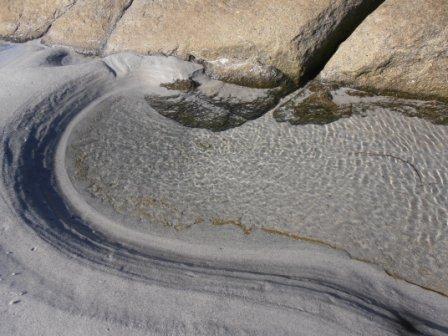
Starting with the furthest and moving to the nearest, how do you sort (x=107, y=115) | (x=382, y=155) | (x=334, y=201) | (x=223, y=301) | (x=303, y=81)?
(x=303, y=81) → (x=107, y=115) → (x=382, y=155) → (x=334, y=201) → (x=223, y=301)

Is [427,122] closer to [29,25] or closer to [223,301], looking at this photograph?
[223,301]

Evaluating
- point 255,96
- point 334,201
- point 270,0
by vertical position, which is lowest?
point 334,201

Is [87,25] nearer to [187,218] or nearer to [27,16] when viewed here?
[27,16]

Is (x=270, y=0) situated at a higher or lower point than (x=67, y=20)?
higher

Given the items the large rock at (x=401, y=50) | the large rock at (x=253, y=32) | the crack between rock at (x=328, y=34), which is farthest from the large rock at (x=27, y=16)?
the large rock at (x=401, y=50)

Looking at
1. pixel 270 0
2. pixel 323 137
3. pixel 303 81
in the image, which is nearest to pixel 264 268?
pixel 323 137

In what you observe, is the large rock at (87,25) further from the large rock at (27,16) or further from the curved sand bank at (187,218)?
the curved sand bank at (187,218)

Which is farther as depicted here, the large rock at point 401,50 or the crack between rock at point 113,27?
the crack between rock at point 113,27
